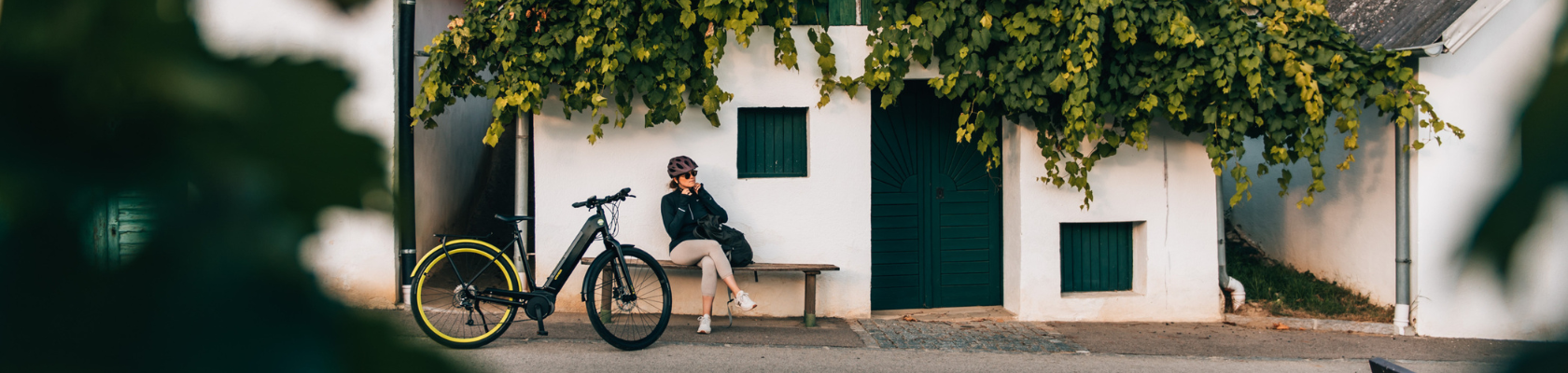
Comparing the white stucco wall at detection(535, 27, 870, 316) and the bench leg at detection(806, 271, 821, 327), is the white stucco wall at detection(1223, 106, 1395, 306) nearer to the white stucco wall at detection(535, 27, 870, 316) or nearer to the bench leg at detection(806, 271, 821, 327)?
the white stucco wall at detection(535, 27, 870, 316)

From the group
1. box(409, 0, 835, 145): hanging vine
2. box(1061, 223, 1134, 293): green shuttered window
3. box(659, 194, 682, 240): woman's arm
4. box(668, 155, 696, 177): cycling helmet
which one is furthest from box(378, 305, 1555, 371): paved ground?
box(409, 0, 835, 145): hanging vine

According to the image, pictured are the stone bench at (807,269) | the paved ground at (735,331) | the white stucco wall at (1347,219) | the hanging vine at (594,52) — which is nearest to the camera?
the paved ground at (735,331)

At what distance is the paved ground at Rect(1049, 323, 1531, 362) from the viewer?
5.38 metres

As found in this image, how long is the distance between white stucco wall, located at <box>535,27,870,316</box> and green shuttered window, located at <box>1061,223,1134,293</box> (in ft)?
4.89

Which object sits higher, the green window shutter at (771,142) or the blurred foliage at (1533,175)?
the green window shutter at (771,142)

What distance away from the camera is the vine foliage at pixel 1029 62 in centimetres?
538

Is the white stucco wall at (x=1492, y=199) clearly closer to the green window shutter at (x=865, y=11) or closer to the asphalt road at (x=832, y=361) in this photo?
the asphalt road at (x=832, y=361)

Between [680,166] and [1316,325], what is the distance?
445 cm

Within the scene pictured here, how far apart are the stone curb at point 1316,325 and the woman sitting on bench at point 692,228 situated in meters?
3.52

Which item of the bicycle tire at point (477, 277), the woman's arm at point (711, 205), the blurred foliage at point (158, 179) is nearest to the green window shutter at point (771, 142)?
the woman's arm at point (711, 205)

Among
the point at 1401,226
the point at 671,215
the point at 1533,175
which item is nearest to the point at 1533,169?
the point at 1533,175

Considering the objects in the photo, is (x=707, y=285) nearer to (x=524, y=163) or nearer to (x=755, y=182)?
(x=755, y=182)

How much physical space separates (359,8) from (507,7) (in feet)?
16.9

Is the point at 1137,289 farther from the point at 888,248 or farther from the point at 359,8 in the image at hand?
the point at 359,8
